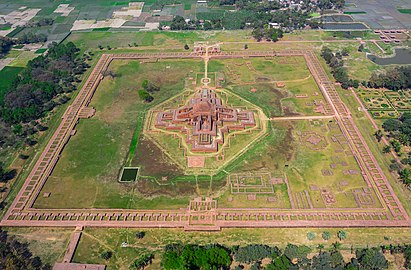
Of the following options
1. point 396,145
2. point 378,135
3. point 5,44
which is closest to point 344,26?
point 378,135

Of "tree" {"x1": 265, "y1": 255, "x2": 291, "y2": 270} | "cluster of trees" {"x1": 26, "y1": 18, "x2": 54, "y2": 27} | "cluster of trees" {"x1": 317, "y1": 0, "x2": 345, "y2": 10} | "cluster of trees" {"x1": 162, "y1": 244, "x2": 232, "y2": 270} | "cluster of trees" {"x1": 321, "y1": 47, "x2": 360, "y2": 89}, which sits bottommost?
"tree" {"x1": 265, "y1": 255, "x2": 291, "y2": 270}

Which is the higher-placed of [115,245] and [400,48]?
[400,48]

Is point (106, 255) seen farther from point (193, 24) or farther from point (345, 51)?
point (193, 24)

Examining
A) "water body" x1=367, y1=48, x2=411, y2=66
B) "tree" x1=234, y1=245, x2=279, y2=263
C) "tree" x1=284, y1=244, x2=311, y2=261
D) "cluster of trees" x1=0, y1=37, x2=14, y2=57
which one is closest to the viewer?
"tree" x1=234, y1=245, x2=279, y2=263

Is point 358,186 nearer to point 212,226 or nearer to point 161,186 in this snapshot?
point 212,226

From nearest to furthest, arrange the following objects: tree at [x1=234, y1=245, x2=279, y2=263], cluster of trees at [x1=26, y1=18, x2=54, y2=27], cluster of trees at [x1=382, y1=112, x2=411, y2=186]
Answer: tree at [x1=234, y1=245, x2=279, y2=263] → cluster of trees at [x1=382, y1=112, x2=411, y2=186] → cluster of trees at [x1=26, y1=18, x2=54, y2=27]

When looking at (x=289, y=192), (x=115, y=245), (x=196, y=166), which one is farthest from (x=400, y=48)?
(x=115, y=245)

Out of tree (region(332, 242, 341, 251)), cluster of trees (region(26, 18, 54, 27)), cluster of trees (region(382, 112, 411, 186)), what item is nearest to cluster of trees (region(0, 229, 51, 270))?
tree (region(332, 242, 341, 251))

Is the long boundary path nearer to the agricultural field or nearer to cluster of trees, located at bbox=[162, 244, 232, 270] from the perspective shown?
the agricultural field

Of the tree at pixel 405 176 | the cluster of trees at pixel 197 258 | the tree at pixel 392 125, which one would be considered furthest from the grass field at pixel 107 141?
the tree at pixel 405 176
